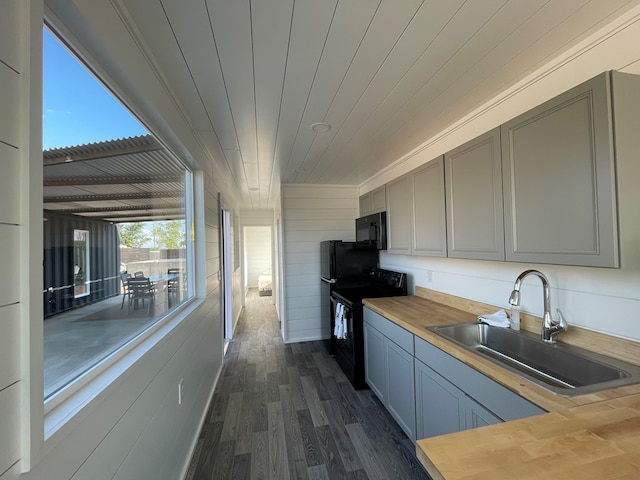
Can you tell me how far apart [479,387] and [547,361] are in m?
0.52

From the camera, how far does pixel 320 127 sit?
2.26 metres

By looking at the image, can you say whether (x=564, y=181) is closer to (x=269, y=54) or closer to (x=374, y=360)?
(x=269, y=54)

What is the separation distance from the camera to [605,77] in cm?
105

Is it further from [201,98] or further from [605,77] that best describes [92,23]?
[605,77]

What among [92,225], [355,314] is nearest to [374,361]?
[355,314]

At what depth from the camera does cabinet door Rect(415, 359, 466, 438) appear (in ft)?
4.88

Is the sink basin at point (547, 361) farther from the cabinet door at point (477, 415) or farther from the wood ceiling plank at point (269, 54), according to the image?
the wood ceiling plank at point (269, 54)

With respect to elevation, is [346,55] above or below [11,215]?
above

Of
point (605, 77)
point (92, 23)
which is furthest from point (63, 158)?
point (605, 77)

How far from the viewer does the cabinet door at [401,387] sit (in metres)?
1.94

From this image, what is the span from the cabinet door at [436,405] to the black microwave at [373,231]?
1396mm

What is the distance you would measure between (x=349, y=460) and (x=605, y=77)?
2427mm

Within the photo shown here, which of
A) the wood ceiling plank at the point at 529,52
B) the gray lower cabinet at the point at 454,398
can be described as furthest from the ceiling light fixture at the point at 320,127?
the gray lower cabinet at the point at 454,398

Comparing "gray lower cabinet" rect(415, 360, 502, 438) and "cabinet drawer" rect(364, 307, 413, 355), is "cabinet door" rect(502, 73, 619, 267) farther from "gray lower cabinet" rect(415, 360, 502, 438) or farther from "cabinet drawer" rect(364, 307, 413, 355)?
"cabinet drawer" rect(364, 307, 413, 355)
